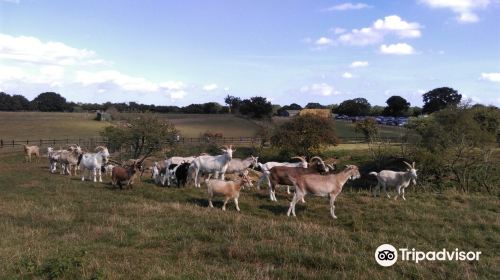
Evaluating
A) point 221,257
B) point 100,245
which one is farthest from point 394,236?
point 100,245

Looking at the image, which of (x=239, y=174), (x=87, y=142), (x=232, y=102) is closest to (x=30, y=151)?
(x=87, y=142)

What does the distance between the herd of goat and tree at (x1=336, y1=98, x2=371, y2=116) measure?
5471 inches

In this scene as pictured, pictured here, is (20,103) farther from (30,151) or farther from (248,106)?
(30,151)

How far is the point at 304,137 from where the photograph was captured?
52562mm

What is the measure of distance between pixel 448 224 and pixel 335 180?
349 cm

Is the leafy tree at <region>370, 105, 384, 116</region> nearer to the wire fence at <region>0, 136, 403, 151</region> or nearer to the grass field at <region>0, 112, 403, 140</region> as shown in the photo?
the grass field at <region>0, 112, 403, 140</region>

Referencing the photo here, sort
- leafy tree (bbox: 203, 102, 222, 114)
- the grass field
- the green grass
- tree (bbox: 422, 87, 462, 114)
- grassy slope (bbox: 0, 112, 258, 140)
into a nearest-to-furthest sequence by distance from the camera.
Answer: the green grass
grassy slope (bbox: 0, 112, 258, 140)
the grass field
tree (bbox: 422, 87, 462, 114)
leafy tree (bbox: 203, 102, 222, 114)

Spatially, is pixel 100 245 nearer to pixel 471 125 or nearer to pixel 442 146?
pixel 442 146

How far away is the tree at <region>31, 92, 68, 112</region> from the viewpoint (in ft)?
465

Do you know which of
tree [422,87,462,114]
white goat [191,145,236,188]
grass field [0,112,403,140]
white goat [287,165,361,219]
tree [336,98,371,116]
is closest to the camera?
white goat [287,165,361,219]

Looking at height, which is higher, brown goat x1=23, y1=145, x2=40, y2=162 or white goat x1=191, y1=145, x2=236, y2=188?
white goat x1=191, y1=145, x2=236, y2=188

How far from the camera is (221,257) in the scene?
9.47 metres

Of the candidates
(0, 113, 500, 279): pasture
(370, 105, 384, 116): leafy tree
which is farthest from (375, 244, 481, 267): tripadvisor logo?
(370, 105, 384, 116): leafy tree

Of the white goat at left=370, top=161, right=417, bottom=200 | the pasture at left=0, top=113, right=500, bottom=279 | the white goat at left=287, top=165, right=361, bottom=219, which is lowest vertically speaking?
the pasture at left=0, top=113, right=500, bottom=279
